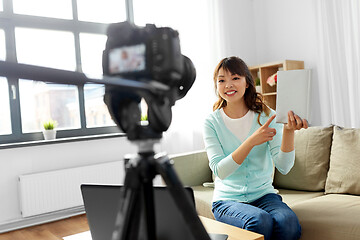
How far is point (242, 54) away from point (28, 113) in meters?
2.45

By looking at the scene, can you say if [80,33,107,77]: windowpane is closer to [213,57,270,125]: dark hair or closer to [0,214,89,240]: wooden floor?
[0,214,89,240]: wooden floor

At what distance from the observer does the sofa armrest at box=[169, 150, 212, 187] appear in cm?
242

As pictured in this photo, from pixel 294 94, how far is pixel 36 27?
2.66 m

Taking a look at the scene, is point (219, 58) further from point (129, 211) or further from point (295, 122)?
point (129, 211)

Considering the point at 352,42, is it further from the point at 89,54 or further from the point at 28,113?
the point at 28,113

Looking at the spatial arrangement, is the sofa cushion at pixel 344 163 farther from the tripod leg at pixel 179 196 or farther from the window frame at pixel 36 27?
the tripod leg at pixel 179 196

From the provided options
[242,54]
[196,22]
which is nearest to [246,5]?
[242,54]

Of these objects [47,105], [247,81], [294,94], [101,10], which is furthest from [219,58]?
[294,94]

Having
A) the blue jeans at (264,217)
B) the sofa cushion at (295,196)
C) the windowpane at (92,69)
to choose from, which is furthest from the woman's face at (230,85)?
the windowpane at (92,69)

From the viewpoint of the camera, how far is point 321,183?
214 cm

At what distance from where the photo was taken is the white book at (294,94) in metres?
1.34

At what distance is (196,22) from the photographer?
12.1 feet

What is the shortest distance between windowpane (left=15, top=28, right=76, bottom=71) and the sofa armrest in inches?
57.3

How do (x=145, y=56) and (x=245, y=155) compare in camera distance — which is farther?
(x=245, y=155)
